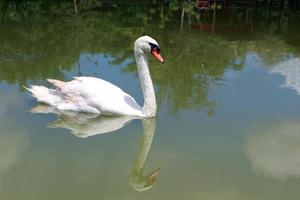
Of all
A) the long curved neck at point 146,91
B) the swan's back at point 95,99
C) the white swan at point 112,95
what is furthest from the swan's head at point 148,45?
the swan's back at point 95,99

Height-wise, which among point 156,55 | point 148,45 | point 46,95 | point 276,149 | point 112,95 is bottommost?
point 276,149

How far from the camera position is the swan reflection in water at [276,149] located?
5.61 metres

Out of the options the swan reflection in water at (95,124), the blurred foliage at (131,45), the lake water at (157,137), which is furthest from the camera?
the blurred foliage at (131,45)

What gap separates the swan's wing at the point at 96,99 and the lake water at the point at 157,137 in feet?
0.48

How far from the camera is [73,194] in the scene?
16.1 ft

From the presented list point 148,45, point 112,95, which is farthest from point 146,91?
point 148,45

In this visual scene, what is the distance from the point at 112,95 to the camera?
22.3 feet

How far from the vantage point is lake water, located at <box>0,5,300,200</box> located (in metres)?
5.14

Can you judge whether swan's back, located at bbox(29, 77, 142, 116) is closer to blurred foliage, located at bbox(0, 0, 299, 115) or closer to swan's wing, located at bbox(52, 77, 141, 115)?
swan's wing, located at bbox(52, 77, 141, 115)

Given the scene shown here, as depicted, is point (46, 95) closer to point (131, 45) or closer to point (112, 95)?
point (112, 95)

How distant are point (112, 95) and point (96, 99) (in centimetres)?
20

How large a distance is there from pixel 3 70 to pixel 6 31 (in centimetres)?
393

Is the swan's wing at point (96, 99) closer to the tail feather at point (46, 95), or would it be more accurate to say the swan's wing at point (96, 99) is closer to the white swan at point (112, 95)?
the white swan at point (112, 95)

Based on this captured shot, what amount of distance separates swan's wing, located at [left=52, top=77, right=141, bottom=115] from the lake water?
0.15m
